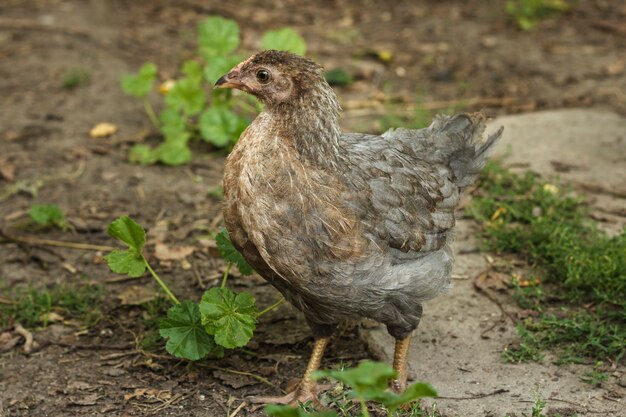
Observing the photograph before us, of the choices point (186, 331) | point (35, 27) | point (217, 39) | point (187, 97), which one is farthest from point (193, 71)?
point (35, 27)

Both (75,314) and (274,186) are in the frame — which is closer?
(274,186)

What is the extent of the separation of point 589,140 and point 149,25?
16.3 ft

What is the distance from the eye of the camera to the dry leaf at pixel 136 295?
4820mm

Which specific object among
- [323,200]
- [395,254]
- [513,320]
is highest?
[323,200]

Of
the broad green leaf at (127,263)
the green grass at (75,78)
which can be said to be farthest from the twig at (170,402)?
the green grass at (75,78)

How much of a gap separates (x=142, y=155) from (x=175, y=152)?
28 centimetres

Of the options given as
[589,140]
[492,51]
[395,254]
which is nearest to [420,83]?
[492,51]

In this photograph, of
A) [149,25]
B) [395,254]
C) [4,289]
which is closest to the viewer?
[395,254]

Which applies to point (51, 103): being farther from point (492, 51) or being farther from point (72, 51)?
point (492, 51)

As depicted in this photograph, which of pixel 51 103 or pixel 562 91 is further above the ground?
pixel 562 91

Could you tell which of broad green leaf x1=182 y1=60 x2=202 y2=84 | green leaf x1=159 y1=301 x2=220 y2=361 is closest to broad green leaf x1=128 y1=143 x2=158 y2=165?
broad green leaf x1=182 y1=60 x2=202 y2=84

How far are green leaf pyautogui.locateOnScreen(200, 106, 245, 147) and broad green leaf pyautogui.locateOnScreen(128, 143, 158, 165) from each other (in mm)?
516

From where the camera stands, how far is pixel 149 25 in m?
8.98

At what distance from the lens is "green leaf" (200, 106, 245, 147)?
6.03 metres
